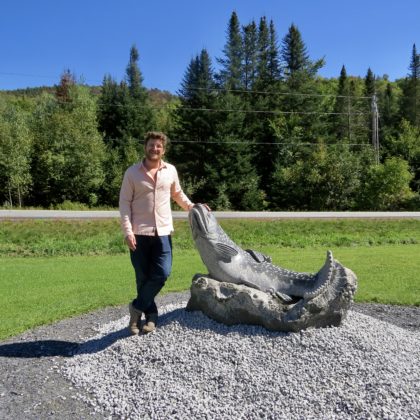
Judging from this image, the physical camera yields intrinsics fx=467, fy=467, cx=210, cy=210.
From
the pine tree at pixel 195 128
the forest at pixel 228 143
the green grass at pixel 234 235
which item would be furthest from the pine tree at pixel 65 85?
the green grass at pixel 234 235

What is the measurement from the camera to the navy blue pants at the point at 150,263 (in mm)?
5555

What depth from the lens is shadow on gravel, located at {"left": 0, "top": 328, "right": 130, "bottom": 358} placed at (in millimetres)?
6023

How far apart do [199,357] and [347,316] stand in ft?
6.57

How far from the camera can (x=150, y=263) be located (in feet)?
18.6

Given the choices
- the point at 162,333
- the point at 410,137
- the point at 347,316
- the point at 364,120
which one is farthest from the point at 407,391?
the point at 364,120

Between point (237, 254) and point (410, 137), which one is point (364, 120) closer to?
point (410, 137)

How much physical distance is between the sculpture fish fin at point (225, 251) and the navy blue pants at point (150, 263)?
0.63 m

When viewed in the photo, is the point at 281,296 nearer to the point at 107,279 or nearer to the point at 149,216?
the point at 149,216

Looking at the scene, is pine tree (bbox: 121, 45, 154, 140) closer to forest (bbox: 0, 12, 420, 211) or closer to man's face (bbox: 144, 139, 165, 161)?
forest (bbox: 0, 12, 420, 211)

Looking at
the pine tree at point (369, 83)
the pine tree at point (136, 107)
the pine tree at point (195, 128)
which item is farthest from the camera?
the pine tree at point (369, 83)

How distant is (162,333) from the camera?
5684 millimetres

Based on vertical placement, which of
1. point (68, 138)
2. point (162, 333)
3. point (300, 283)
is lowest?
point (162, 333)

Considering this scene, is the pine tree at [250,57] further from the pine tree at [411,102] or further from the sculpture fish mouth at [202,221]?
the sculpture fish mouth at [202,221]

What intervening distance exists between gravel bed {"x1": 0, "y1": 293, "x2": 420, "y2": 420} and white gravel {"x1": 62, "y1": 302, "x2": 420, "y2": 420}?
0.03ft
